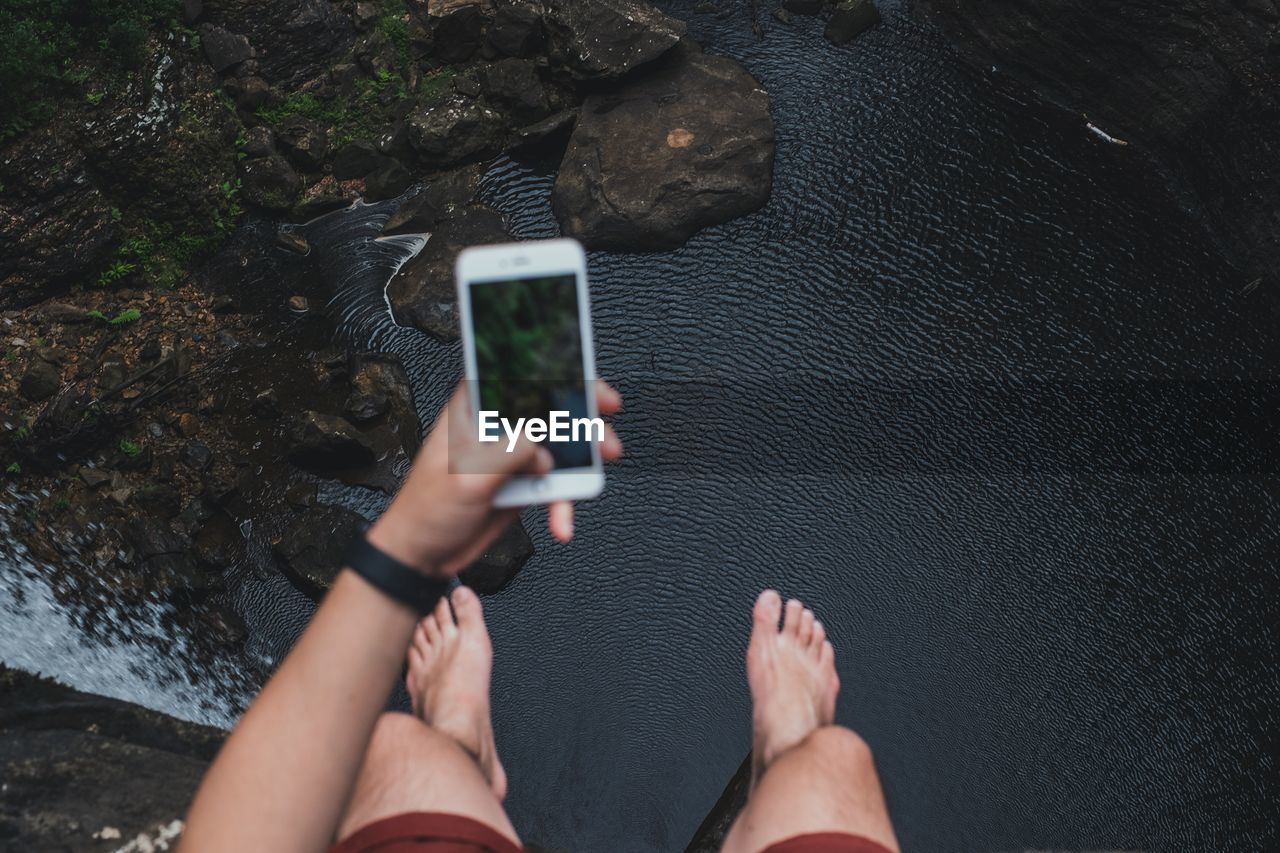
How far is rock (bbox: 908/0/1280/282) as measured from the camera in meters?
A: 5.55

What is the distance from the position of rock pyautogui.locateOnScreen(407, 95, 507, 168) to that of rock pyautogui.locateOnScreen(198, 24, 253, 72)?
1453 mm

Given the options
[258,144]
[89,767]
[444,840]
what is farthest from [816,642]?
[258,144]

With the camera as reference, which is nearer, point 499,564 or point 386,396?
point 499,564

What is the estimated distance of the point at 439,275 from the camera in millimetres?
5699

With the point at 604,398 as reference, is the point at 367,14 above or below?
below

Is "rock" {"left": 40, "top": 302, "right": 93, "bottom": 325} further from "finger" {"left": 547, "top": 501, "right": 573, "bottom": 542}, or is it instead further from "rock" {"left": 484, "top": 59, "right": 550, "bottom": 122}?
"finger" {"left": 547, "top": 501, "right": 573, "bottom": 542}

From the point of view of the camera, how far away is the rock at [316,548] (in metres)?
4.73

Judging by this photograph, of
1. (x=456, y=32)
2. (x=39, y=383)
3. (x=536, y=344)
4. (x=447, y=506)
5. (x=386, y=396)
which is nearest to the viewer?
(x=447, y=506)

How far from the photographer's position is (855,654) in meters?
4.29

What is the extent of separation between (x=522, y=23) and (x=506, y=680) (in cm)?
468

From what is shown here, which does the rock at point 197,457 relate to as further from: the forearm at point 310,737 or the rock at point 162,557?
the forearm at point 310,737

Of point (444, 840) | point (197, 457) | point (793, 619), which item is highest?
point (444, 840)

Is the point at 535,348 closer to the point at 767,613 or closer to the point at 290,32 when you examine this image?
the point at 767,613

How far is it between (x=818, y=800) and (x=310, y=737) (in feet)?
4.38
